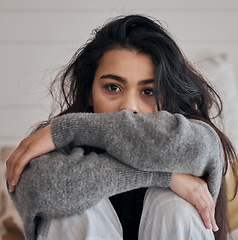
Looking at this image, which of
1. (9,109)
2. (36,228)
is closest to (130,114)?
(36,228)

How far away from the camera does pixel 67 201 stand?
Result: 846 mm

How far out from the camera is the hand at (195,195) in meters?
0.92

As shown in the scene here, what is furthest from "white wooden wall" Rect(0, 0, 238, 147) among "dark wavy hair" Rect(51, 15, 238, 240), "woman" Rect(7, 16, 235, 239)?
"woman" Rect(7, 16, 235, 239)

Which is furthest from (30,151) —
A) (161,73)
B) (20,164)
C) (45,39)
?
(45,39)

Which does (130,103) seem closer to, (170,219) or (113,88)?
(113,88)

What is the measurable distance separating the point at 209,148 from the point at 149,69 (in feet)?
1.05

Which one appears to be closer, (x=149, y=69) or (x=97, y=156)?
(x=97, y=156)

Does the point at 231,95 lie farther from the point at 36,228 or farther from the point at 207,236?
the point at 36,228

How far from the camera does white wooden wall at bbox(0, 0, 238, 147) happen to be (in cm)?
190

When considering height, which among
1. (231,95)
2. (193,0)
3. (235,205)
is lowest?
(235,205)

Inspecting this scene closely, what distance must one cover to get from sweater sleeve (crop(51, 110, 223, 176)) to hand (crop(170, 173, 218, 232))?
0.09 ft

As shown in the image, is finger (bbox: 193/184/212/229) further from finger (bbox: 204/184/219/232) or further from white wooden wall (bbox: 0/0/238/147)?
white wooden wall (bbox: 0/0/238/147)

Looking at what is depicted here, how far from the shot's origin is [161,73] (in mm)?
1134

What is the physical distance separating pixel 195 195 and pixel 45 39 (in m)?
1.24
